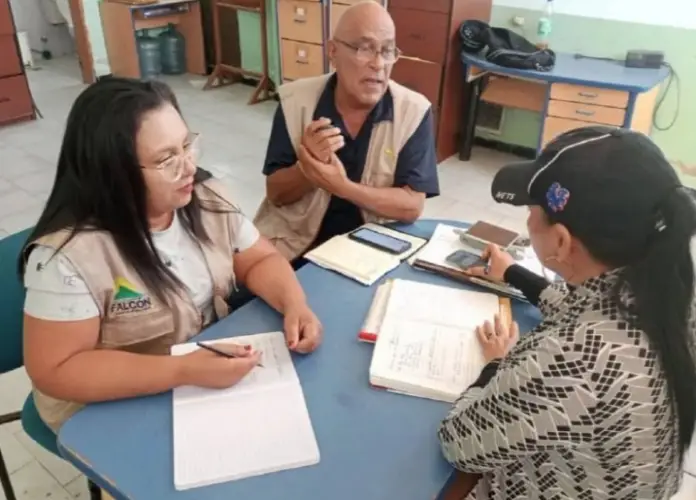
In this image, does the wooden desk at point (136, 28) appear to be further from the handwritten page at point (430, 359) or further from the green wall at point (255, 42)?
the handwritten page at point (430, 359)

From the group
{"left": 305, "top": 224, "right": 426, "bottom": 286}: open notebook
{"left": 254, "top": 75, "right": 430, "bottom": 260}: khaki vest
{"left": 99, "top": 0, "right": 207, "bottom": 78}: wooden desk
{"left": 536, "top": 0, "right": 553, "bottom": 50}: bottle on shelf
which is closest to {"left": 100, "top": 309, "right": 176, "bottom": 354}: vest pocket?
{"left": 305, "top": 224, "right": 426, "bottom": 286}: open notebook

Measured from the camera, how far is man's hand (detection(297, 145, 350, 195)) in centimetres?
186

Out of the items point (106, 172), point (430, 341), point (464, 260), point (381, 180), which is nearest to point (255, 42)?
point (381, 180)

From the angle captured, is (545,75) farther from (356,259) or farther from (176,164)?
(176,164)

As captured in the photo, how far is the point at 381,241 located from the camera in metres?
1.70

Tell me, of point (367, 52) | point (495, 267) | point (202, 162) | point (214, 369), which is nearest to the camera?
point (214, 369)

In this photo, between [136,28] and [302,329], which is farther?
[136,28]

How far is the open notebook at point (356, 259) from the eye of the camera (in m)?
1.55

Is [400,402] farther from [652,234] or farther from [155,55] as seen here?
[155,55]

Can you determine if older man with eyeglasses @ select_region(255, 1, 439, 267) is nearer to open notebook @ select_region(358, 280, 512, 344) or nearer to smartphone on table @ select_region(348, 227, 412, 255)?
smartphone on table @ select_region(348, 227, 412, 255)

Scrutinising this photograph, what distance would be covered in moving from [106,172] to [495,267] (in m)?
0.89

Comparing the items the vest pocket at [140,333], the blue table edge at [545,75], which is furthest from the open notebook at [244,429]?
the blue table edge at [545,75]

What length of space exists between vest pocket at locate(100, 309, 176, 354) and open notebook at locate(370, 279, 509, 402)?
453 millimetres

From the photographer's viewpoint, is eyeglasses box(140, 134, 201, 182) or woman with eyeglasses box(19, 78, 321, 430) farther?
eyeglasses box(140, 134, 201, 182)
